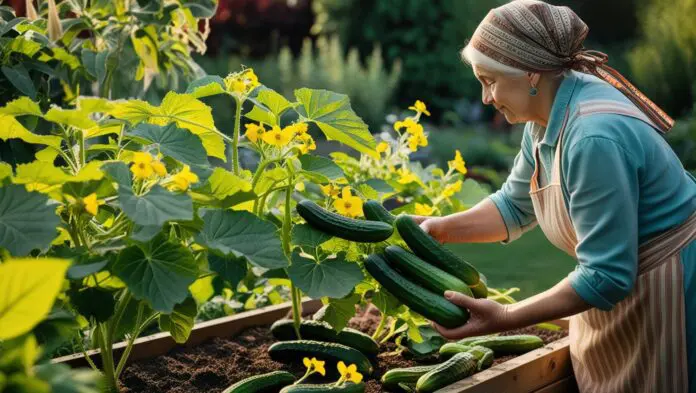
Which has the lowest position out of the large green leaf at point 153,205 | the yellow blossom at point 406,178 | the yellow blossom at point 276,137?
the yellow blossom at point 406,178

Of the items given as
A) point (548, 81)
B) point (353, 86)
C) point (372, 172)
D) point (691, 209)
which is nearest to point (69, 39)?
point (372, 172)

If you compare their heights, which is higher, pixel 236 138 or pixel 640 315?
pixel 236 138

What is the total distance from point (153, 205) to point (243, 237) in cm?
28

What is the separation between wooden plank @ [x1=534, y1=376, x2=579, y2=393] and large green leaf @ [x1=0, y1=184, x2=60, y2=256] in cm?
A: 167

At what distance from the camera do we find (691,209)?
2354mm

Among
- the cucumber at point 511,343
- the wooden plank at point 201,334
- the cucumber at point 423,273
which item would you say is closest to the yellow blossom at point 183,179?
the cucumber at point 423,273

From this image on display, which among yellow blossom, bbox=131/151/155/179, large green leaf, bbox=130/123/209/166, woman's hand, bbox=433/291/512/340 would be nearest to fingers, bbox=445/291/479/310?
woman's hand, bbox=433/291/512/340

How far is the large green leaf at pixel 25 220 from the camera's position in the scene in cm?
175

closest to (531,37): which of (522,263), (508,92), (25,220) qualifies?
(508,92)

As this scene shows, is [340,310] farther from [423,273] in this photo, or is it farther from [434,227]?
[434,227]

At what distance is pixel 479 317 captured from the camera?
2.38m

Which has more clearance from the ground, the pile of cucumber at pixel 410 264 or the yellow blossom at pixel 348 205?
the yellow blossom at pixel 348 205

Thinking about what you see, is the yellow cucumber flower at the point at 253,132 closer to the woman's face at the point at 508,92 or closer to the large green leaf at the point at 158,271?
the large green leaf at the point at 158,271

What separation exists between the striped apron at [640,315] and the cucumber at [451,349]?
15.8 inches
